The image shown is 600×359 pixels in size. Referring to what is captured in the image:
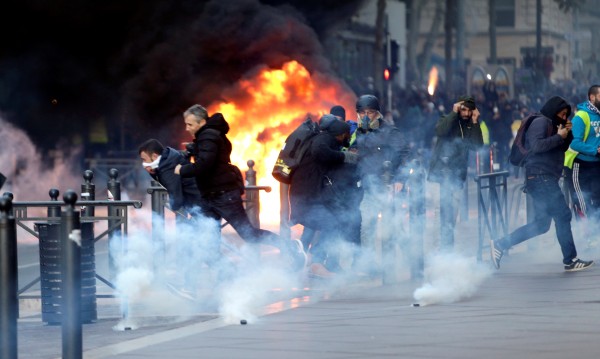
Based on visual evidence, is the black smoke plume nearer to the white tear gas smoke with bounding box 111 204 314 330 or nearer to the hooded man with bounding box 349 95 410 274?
the hooded man with bounding box 349 95 410 274

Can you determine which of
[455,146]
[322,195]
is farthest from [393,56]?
[322,195]

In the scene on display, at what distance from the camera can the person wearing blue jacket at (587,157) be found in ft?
47.4

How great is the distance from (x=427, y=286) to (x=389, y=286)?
1.36m

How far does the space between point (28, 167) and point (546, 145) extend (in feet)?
49.7

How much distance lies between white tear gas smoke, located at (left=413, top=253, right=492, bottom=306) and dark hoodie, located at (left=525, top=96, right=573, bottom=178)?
116 centimetres

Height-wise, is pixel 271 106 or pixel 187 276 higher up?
pixel 271 106

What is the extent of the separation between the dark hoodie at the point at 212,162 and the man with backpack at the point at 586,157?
421cm

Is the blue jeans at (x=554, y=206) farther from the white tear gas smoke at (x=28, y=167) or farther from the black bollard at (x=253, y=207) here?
the white tear gas smoke at (x=28, y=167)

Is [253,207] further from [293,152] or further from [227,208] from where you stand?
[227,208]

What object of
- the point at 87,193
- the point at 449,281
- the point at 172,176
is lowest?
the point at 449,281

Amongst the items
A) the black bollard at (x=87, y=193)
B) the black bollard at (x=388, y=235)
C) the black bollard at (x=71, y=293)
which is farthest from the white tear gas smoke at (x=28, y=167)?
the black bollard at (x=71, y=293)

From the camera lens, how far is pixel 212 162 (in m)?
11.2

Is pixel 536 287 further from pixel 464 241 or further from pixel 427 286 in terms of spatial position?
pixel 464 241

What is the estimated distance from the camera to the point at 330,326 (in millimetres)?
9820
